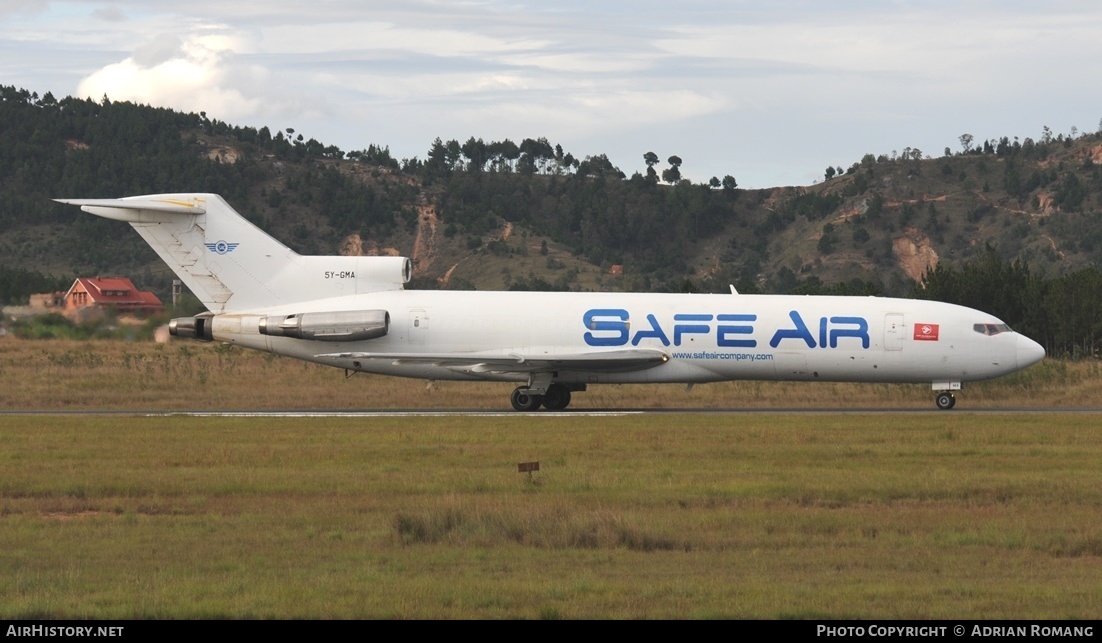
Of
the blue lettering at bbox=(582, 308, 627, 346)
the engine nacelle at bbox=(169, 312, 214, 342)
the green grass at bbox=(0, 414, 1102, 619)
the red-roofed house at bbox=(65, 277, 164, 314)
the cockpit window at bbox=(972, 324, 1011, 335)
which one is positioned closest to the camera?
the green grass at bbox=(0, 414, 1102, 619)

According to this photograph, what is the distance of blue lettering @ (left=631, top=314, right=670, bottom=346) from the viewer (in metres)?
36.0

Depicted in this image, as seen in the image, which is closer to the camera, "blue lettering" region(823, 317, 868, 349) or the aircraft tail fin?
"blue lettering" region(823, 317, 868, 349)

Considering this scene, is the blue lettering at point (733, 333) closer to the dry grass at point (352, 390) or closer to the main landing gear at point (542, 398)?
the dry grass at point (352, 390)

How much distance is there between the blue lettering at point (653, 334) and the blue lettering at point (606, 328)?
0.28 metres

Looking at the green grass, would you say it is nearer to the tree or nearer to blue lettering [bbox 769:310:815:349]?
blue lettering [bbox 769:310:815:349]

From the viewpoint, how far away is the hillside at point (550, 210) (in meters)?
124

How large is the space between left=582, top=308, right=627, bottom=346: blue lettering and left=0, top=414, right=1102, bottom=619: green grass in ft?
25.8

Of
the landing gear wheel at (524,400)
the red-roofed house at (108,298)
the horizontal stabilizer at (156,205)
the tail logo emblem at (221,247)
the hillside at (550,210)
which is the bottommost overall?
the landing gear wheel at (524,400)

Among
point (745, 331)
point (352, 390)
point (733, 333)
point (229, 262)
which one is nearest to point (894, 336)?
point (745, 331)

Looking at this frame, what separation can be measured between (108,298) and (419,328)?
1932cm

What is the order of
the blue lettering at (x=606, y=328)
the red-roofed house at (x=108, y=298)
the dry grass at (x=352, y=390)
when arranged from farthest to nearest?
the red-roofed house at (x=108, y=298)
the dry grass at (x=352, y=390)
the blue lettering at (x=606, y=328)

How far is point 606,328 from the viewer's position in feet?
119

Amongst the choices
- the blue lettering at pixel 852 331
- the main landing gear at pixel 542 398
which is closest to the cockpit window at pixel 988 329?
the blue lettering at pixel 852 331

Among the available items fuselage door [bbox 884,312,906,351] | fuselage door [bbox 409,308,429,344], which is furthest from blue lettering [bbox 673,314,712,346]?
fuselage door [bbox 409,308,429,344]
